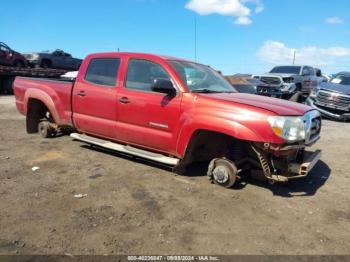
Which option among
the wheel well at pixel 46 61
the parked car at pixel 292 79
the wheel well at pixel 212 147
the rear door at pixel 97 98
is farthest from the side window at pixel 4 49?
the wheel well at pixel 212 147

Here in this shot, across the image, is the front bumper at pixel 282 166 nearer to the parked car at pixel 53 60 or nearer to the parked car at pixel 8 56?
the parked car at pixel 8 56

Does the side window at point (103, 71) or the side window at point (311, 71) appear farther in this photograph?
the side window at point (311, 71)

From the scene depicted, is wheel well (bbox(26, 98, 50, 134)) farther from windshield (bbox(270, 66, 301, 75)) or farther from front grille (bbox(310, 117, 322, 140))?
windshield (bbox(270, 66, 301, 75))

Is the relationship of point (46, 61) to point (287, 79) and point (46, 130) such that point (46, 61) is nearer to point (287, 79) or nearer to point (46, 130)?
point (287, 79)

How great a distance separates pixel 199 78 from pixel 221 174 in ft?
5.22

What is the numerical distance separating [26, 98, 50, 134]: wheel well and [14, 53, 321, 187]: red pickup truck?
985mm

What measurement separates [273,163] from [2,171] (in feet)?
12.9

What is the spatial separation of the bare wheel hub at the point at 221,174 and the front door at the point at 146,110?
669mm

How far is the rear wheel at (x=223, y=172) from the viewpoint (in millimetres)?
4988

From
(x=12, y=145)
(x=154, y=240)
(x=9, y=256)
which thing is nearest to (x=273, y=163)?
(x=154, y=240)

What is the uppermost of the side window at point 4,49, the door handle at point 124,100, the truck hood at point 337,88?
the side window at point 4,49

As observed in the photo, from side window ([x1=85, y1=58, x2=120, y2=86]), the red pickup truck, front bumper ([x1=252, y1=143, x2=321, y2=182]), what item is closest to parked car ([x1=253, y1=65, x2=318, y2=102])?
the red pickup truck

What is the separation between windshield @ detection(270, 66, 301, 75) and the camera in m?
18.8

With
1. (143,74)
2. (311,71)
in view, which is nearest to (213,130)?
(143,74)
